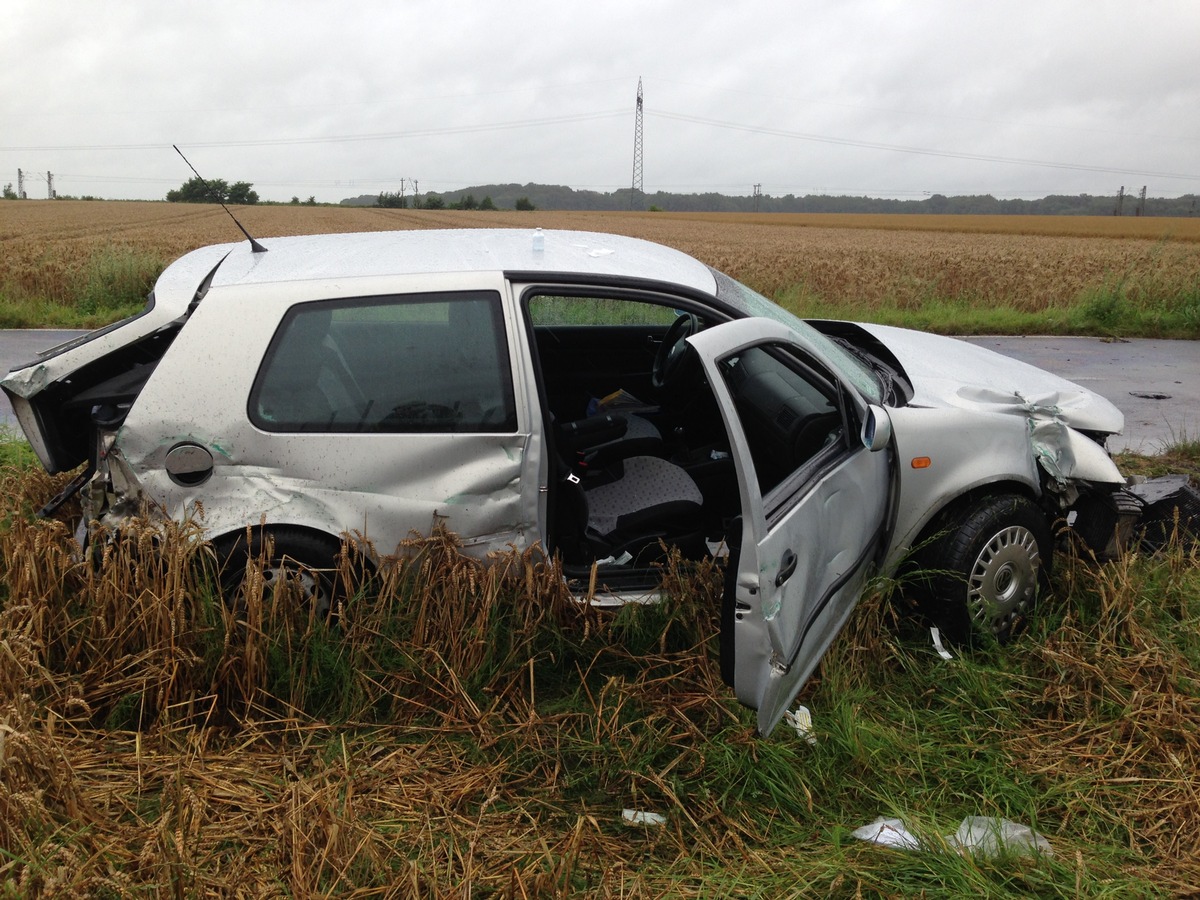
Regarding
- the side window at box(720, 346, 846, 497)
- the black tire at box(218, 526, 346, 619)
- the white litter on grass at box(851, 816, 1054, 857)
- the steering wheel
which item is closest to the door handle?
the side window at box(720, 346, 846, 497)

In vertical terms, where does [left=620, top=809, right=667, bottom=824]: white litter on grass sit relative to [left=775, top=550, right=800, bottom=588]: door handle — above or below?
below

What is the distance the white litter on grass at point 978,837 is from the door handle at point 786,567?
78 cm

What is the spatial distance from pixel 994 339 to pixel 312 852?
11508mm

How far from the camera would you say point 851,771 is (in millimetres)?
3084

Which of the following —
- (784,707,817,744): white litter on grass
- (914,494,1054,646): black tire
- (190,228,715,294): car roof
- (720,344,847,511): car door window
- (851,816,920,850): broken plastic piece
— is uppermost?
(190,228,715,294): car roof

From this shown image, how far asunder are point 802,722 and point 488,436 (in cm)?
146

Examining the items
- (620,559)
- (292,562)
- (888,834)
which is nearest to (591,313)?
(620,559)

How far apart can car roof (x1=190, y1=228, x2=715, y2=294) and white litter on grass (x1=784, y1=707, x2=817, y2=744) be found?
160 cm

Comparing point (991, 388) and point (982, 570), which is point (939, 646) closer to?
point (982, 570)

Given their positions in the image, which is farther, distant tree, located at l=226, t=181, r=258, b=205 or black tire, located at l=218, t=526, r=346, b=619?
distant tree, located at l=226, t=181, r=258, b=205

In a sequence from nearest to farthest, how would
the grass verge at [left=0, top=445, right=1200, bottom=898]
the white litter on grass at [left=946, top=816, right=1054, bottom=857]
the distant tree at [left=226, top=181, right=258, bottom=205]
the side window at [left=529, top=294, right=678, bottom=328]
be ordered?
the grass verge at [left=0, top=445, right=1200, bottom=898] → the white litter on grass at [left=946, top=816, right=1054, bottom=857] → the side window at [left=529, top=294, right=678, bottom=328] → the distant tree at [left=226, top=181, right=258, bottom=205]

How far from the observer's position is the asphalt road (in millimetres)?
7453

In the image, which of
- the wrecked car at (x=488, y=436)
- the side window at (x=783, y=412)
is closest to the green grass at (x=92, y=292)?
the wrecked car at (x=488, y=436)

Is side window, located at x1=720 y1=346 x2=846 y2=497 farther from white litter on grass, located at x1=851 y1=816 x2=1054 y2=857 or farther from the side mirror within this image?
white litter on grass, located at x1=851 y1=816 x2=1054 y2=857
